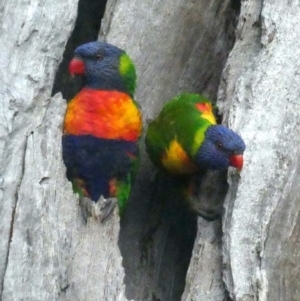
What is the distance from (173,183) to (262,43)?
789 mm

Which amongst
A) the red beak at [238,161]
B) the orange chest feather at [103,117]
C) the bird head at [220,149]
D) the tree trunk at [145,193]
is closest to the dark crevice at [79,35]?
the tree trunk at [145,193]

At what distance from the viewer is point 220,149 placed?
313 cm

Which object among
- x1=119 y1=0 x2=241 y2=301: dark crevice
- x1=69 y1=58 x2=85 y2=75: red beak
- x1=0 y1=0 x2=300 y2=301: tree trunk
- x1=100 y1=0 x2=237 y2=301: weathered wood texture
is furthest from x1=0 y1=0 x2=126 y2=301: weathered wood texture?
x1=119 y1=0 x2=241 y2=301: dark crevice

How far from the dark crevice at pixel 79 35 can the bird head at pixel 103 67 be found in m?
0.40

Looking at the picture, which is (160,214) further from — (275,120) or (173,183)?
(275,120)

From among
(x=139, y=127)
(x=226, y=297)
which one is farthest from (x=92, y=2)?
(x=226, y=297)

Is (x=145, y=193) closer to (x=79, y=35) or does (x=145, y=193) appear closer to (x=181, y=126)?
(x=181, y=126)

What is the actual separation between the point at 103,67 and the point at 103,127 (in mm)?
290

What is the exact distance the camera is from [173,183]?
3.56 metres

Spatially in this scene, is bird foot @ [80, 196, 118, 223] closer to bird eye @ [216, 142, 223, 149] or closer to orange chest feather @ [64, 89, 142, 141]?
orange chest feather @ [64, 89, 142, 141]

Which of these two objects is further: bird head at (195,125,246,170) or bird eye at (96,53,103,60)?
bird eye at (96,53,103,60)

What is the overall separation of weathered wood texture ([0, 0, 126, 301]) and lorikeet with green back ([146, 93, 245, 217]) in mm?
484

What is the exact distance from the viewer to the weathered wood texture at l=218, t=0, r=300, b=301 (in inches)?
115

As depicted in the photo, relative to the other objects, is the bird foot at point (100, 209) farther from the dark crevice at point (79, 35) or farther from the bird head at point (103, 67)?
the dark crevice at point (79, 35)
